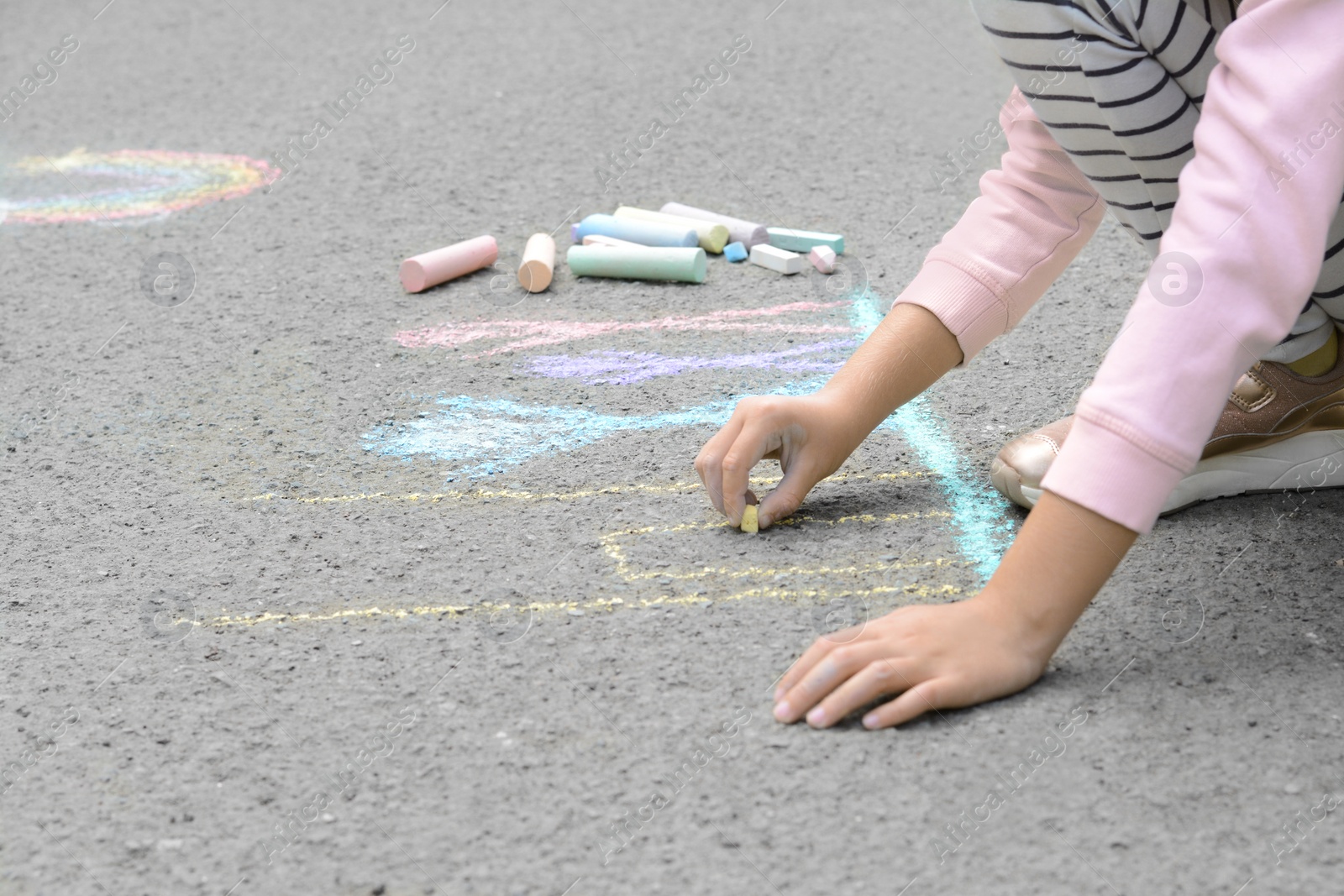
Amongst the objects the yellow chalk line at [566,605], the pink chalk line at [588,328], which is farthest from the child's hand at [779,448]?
the pink chalk line at [588,328]

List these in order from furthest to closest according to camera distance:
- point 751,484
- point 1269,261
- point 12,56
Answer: point 12,56
point 751,484
point 1269,261

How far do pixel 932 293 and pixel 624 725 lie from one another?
68cm

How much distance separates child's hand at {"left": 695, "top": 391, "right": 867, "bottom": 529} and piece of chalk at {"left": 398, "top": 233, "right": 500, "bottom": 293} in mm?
Result: 996

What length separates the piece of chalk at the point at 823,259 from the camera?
7.90ft

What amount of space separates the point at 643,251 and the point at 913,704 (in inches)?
54.1

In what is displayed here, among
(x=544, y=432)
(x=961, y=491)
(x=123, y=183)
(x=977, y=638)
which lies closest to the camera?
(x=977, y=638)

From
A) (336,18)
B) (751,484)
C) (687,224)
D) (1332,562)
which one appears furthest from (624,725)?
(336,18)

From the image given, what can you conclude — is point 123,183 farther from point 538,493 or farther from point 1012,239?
point 1012,239

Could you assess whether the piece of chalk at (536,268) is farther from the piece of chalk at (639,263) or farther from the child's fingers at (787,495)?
the child's fingers at (787,495)

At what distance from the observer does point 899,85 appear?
3.35m

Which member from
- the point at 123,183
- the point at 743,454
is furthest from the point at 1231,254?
the point at 123,183

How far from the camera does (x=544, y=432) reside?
1940 millimetres

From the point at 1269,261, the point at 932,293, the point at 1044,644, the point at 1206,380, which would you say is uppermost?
the point at 1269,261

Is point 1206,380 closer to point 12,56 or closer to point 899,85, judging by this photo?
point 899,85
